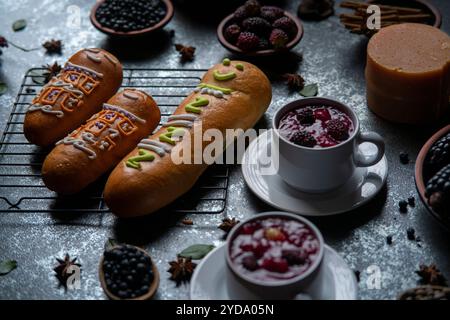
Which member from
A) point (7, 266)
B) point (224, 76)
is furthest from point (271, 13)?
point (7, 266)

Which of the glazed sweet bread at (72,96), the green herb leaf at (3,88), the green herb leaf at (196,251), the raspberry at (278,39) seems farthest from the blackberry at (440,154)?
the green herb leaf at (3,88)

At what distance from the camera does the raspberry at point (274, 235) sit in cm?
163

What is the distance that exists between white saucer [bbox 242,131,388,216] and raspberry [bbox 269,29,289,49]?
1.70 ft

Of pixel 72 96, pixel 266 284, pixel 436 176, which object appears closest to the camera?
pixel 266 284

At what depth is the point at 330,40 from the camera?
8.66 feet

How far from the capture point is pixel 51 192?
82.7 inches

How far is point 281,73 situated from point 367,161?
63 cm

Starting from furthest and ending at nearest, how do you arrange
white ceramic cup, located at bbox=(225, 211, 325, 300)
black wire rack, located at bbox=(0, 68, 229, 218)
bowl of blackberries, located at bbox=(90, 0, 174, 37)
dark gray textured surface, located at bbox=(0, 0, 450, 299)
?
1. bowl of blackberries, located at bbox=(90, 0, 174, 37)
2. black wire rack, located at bbox=(0, 68, 229, 218)
3. dark gray textured surface, located at bbox=(0, 0, 450, 299)
4. white ceramic cup, located at bbox=(225, 211, 325, 300)

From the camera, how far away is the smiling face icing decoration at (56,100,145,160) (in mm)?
2055

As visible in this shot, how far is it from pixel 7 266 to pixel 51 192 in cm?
28

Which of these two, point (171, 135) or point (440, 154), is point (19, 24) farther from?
point (440, 154)

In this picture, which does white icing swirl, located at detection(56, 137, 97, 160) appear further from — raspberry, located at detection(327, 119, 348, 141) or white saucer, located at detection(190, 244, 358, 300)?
raspberry, located at detection(327, 119, 348, 141)

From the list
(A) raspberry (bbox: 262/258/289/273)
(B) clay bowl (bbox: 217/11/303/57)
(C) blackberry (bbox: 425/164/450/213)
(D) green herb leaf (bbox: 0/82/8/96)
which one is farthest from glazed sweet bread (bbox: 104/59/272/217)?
(D) green herb leaf (bbox: 0/82/8/96)
